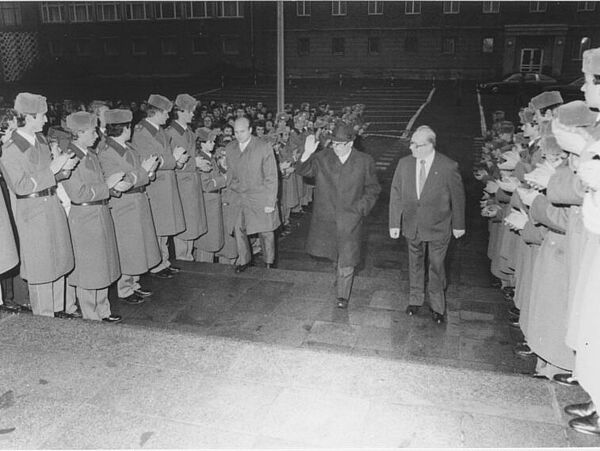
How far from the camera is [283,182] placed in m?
10.3

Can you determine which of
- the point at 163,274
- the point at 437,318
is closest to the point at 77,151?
the point at 163,274

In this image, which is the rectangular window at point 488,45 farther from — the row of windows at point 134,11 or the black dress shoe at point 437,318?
the black dress shoe at point 437,318

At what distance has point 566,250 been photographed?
159 inches

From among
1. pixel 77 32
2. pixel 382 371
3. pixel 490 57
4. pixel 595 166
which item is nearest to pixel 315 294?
pixel 382 371

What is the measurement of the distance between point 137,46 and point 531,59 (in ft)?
103

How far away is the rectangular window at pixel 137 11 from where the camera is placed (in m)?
46.6

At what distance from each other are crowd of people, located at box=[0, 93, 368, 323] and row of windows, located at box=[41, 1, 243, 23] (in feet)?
133

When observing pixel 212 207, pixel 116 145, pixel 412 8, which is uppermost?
pixel 412 8

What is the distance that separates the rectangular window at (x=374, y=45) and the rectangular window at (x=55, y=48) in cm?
2649

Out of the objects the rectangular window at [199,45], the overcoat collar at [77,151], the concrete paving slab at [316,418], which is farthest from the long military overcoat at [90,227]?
the rectangular window at [199,45]

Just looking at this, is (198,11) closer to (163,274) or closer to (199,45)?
(199,45)

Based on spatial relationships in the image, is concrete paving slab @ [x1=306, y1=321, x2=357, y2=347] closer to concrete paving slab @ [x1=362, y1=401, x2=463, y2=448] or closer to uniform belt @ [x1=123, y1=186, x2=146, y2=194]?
concrete paving slab @ [x1=362, y1=401, x2=463, y2=448]

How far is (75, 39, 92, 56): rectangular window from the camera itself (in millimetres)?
48906

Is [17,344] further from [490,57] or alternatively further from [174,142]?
[490,57]
